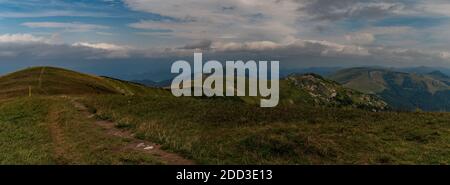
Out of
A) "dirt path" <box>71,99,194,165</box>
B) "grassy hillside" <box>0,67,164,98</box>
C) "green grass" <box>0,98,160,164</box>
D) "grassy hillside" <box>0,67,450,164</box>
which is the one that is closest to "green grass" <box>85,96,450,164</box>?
"grassy hillside" <box>0,67,450,164</box>

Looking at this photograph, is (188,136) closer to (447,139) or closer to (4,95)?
(447,139)

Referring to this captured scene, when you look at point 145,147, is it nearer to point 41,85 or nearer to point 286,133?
point 286,133

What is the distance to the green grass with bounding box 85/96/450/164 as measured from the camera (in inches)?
861

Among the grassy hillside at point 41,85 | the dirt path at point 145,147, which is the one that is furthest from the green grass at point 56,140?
the grassy hillside at point 41,85

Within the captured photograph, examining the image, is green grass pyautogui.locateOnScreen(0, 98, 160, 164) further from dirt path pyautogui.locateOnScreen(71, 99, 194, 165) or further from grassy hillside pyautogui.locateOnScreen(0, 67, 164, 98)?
grassy hillside pyautogui.locateOnScreen(0, 67, 164, 98)

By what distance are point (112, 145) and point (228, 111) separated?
48.9 feet

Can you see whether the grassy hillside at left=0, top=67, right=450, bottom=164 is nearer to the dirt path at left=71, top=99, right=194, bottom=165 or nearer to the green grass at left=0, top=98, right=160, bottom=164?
the green grass at left=0, top=98, right=160, bottom=164

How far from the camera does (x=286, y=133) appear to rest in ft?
87.8

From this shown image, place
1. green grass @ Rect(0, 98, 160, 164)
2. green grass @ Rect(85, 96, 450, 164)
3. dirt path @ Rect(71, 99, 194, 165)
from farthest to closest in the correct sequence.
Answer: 1. green grass @ Rect(85, 96, 450, 164)
2. green grass @ Rect(0, 98, 160, 164)
3. dirt path @ Rect(71, 99, 194, 165)

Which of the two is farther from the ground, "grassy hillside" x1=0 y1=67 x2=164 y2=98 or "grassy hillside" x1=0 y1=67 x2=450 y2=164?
"grassy hillside" x1=0 y1=67 x2=164 y2=98

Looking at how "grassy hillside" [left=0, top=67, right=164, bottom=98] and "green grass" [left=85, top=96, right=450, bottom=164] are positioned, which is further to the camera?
"grassy hillside" [left=0, top=67, right=164, bottom=98]

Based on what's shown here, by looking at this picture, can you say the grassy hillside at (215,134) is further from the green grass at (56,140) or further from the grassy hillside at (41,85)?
the grassy hillside at (41,85)

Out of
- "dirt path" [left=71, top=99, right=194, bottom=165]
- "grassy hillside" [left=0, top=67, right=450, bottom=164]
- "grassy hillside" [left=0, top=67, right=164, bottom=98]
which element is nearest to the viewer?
"dirt path" [left=71, top=99, right=194, bottom=165]
